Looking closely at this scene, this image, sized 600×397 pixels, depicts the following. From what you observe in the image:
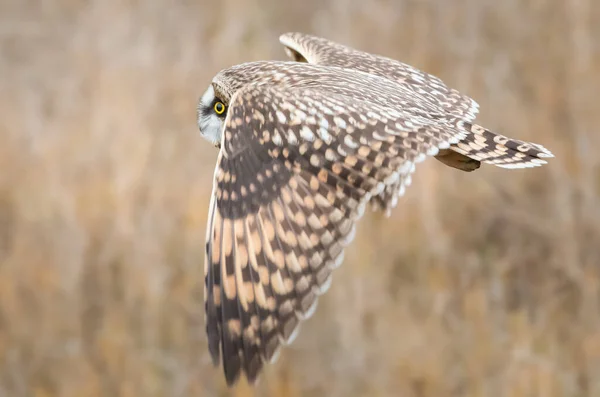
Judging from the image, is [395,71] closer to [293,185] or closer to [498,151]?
[498,151]

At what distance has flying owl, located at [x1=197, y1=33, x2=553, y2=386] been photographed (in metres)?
2.60

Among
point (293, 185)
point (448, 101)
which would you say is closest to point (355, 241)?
point (448, 101)

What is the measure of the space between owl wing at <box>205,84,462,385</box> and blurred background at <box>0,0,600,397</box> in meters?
1.72

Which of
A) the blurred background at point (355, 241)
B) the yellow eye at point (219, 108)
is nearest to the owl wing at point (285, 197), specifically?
the yellow eye at point (219, 108)

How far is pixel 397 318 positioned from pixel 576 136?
135 cm

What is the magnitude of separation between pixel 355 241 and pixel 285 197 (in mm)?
2151

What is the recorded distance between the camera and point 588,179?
16.0 ft

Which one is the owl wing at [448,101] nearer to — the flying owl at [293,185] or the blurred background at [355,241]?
the flying owl at [293,185]

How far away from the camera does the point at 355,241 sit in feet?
15.9

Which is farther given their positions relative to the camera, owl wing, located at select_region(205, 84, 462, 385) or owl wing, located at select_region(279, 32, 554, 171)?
owl wing, located at select_region(279, 32, 554, 171)

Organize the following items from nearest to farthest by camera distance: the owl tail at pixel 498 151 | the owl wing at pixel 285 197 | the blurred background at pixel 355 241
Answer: the owl wing at pixel 285 197 < the owl tail at pixel 498 151 < the blurred background at pixel 355 241

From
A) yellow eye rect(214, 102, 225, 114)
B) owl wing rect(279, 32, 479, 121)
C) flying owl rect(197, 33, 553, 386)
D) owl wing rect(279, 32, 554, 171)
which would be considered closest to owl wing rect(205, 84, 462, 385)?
flying owl rect(197, 33, 553, 386)

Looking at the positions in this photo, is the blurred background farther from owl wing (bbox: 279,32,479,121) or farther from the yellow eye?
the yellow eye

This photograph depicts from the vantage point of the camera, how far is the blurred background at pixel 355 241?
4.47 m
